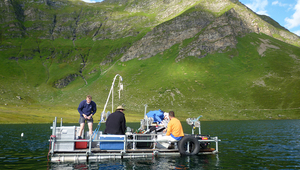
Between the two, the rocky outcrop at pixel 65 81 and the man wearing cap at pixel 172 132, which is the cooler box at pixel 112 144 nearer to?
the man wearing cap at pixel 172 132

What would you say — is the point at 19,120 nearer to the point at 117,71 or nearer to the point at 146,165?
the point at 146,165

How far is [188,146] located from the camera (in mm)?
18438

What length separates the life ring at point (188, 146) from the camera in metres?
18.2

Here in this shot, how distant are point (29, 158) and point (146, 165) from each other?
407 inches

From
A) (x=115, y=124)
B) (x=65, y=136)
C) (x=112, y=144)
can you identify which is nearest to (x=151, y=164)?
(x=112, y=144)

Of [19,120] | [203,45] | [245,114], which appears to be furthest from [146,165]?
[203,45]

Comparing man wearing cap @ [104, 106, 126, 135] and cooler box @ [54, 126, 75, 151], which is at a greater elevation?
man wearing cap @ [104, 106, 126, 135]

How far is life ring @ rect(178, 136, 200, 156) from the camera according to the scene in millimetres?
18161

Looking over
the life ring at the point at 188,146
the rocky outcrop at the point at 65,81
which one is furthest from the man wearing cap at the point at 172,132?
the rocky outcrop at the point at 65,81

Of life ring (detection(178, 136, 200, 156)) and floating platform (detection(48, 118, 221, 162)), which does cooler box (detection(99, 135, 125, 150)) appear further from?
life ring (detection(178, 136, 200, 156))

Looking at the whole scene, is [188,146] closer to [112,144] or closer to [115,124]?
[112,144]

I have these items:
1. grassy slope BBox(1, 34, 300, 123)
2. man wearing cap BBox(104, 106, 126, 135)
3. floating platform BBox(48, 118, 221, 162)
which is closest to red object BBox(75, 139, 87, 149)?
floating platform BBox(48, 118, 221, 162)

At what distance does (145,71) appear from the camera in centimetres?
18788

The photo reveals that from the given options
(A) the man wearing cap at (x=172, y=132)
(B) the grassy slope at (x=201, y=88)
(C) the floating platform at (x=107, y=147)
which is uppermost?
(B) the grassy slope at (x=201, y=88)
